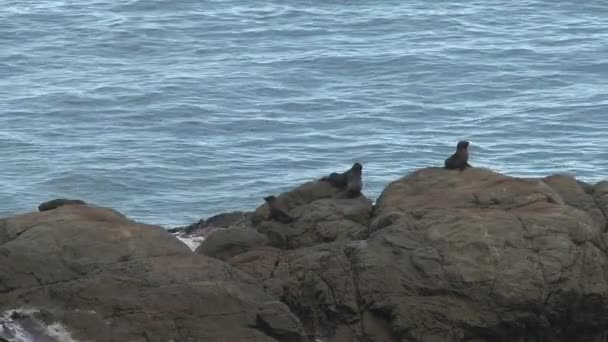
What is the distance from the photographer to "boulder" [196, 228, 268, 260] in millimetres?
18406

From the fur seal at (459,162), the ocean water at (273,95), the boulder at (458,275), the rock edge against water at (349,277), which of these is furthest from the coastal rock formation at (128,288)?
the ocean water at (273,95)

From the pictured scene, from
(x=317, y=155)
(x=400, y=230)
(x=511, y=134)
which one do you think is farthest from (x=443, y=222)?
(x=511, y=134)

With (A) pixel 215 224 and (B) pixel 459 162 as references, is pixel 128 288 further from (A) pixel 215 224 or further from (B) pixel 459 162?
(A) pixel 215 224

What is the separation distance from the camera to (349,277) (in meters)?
17.2

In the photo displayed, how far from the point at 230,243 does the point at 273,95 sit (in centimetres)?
2124

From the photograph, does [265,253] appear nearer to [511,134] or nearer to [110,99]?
[511,134]

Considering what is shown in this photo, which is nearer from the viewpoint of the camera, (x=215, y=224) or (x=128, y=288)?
(x=128, y=288)

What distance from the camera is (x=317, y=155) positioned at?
3316 centimetres

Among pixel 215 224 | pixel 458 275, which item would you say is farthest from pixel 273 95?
pixel 458 275

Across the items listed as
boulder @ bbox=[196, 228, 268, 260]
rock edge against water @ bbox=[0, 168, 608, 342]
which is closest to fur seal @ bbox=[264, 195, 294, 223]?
boulder @ bbox=[196, 228, 268, 260]

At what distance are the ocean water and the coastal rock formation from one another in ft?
35.0

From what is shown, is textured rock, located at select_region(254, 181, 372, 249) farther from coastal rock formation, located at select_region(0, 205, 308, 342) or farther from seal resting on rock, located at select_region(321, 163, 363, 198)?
coastal rock formation, located at select_region(0, 205, 308, 342)

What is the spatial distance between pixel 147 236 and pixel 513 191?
4486 millimetres

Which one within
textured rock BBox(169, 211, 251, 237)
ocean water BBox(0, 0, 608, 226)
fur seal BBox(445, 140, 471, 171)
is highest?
fur seal BBox(445, 140, 471, 171)
